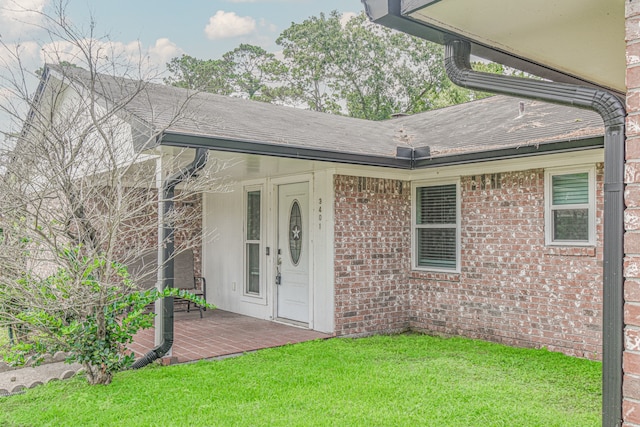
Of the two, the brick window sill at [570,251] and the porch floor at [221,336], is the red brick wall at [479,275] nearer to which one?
the brick window sill at [570,251]

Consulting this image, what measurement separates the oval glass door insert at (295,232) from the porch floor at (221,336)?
113cm

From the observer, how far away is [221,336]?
721cm

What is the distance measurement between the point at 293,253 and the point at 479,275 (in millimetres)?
2871

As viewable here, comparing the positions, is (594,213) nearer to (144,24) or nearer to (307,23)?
(144,24)

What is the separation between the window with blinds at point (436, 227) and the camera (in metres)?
7.62

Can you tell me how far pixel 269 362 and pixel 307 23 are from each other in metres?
28.8

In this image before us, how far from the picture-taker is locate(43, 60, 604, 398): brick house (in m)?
6.11

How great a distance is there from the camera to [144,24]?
583 centimetres

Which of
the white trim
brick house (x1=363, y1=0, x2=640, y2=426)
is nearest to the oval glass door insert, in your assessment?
the white trim

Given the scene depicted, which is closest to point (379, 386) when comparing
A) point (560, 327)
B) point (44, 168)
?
point (560, 327)

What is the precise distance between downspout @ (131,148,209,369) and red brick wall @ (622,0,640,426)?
14.3ft

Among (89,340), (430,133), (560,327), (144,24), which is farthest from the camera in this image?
(430,133)

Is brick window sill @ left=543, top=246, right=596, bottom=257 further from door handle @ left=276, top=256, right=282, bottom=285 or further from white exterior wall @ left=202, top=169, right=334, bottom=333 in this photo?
door handle @ left=276, top=256, right=282, bottom=285

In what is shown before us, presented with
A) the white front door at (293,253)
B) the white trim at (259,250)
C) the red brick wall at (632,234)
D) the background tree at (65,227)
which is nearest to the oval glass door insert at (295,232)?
the white front door at (293,253)
